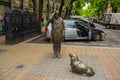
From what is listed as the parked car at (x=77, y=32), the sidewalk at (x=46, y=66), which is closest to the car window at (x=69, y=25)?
the parked car at (x=77, y=32)

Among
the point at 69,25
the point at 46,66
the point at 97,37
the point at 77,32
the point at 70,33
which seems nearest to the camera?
the point at 46,66

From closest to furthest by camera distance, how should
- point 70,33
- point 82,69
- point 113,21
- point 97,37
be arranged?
point 82,69 < point 70,33 < point 97,37 < point 113,21

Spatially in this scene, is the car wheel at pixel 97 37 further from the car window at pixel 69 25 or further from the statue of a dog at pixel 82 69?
the statue of a dog at pixel 82 69

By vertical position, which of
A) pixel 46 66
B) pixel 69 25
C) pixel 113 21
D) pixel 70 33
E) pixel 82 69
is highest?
pixel 69 25

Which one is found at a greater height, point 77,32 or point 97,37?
point 77,32

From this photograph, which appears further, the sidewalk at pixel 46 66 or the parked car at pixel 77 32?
the parked car at pixel 77 32

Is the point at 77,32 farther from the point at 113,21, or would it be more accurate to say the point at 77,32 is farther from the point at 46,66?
the point at 113,21

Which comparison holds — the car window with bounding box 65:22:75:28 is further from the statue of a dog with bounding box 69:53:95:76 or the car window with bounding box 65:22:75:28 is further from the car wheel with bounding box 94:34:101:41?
the statue of a dog with bounding box 69:53:95:76

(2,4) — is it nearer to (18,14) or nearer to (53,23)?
(18,14)

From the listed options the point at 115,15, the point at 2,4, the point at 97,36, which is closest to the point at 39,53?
the point at 97,36

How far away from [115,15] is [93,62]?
2713cm

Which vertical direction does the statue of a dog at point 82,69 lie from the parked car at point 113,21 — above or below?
below

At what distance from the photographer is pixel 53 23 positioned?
909 cm

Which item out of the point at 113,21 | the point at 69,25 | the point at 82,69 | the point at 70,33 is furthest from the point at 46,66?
the point at 113,21
